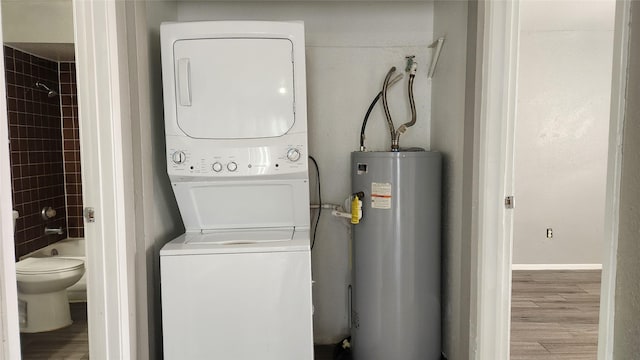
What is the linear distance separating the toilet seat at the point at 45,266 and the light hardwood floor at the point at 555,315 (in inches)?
109

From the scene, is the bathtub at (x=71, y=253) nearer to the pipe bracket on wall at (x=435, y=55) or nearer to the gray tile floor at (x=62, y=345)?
the gray tile floor at (x=62, y=345)

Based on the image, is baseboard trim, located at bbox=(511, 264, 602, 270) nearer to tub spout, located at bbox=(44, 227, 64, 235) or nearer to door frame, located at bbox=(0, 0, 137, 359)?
door frame, located at bbox=(0, 0, 137, 359)

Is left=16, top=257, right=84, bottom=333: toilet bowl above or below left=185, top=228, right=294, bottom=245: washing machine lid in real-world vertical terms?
below

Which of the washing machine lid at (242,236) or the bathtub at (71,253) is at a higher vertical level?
the washing machine lid at (242,236)

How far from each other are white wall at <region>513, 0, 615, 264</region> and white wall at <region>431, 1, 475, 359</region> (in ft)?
6.82

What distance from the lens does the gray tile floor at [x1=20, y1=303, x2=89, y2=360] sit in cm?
259

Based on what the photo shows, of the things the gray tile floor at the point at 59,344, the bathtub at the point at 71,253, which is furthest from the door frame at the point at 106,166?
the bathtub at the point at 71,253

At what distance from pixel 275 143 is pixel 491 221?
978mm

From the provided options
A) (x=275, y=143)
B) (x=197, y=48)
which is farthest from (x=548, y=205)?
(x=197, y=48)

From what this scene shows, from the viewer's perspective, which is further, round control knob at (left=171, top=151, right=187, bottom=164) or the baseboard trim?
the baseboard trim

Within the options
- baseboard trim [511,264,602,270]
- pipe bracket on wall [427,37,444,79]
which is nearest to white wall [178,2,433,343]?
pipe bracket on wall [427,37,444,79]

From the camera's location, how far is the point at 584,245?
4.27 m

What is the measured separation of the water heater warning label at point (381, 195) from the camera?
2.21 metres

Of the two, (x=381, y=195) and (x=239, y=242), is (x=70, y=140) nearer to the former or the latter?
(x=239, y=242)
